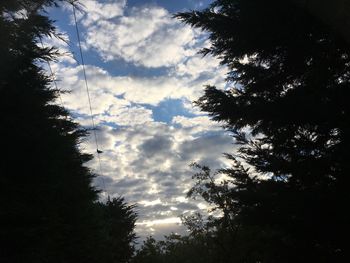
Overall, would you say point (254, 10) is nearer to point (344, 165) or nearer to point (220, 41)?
point (220, 41)

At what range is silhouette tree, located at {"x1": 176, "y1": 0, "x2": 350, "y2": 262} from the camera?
27.6 ft

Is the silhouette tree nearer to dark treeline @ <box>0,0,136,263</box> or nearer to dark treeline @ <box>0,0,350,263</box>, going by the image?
dark treeline @ <box>0,0,350,263</box>

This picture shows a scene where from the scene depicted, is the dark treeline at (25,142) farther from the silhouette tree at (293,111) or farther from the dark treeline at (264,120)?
the silhouette tree at (293,111)

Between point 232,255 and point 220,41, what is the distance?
17.4 metres

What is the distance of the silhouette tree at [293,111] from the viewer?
27.6 feet

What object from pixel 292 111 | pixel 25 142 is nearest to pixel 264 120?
pixel 292 111

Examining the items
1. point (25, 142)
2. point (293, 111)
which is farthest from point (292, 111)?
point (25, 142)

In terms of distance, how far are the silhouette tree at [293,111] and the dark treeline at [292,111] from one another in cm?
2

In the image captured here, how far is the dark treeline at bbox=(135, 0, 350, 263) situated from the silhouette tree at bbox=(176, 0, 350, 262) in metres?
0.02

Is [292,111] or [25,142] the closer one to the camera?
[292,111]

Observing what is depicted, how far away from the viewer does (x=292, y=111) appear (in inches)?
358

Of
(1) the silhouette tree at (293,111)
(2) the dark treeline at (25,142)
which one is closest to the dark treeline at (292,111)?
(1) the silhouette tree at (293,111)

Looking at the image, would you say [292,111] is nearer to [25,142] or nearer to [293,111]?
[293,111]

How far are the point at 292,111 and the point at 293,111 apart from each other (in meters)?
0.02
